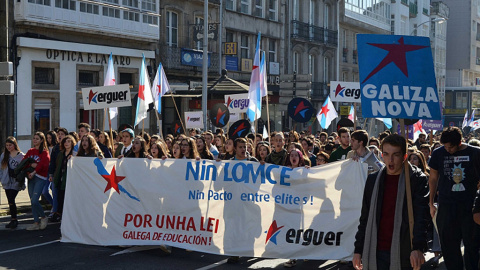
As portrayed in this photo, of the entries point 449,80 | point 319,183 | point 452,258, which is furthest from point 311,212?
point 449,80

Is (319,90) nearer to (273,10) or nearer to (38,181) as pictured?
(273,10)

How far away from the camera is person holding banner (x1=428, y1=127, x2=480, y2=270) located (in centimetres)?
747

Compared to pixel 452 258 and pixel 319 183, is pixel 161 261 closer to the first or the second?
pixel 319 183

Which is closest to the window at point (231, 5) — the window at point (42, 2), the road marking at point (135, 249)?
the window at point (42, 2)

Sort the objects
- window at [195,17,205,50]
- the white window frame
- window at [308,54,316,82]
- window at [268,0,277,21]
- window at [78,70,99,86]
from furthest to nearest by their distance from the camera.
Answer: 1. window at [308,54,316,82]
2. window at [268,0,277,21]
3. window at [195,17,205,50]
4. the white window frame
5. window at [78,70,99,86]

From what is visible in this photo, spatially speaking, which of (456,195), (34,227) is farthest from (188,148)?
(456,195)

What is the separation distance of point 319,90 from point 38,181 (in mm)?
33839

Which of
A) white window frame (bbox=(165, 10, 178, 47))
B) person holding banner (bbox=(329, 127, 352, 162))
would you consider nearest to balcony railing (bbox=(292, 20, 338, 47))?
white window frame (bbox=(165, 10, 178, 47))

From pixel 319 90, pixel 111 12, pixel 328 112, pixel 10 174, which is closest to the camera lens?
pixel 10 174

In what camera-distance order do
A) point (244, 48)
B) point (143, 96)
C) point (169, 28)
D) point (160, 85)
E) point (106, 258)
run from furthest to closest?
point (244, 48), point (169, 28), point (160, 85), point (143, 96), point (106, 258)

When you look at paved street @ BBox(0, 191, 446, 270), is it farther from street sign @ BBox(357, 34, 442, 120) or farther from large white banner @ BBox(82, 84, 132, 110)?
large white banner @ BBox(82, 84, 132, 110)

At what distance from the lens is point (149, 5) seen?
28484mm

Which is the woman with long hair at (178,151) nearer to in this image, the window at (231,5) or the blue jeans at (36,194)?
the blue jeans at (36,194)

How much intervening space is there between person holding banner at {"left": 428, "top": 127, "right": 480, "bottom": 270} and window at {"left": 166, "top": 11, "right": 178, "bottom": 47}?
2360 centimetres
